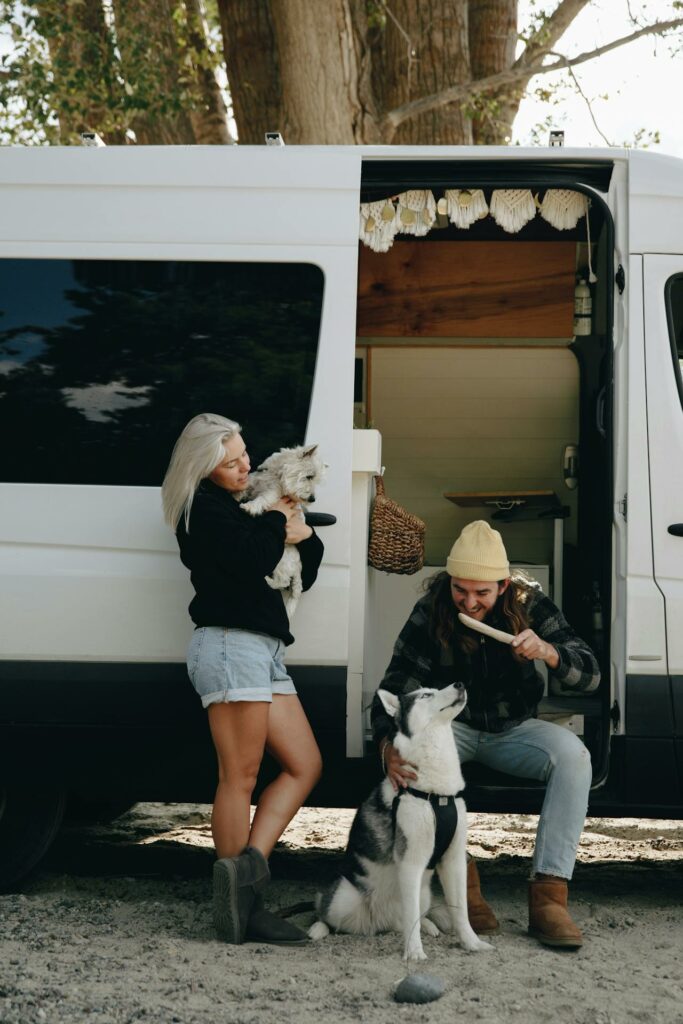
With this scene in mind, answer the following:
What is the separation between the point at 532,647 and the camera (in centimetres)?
402

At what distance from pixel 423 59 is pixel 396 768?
283 inches

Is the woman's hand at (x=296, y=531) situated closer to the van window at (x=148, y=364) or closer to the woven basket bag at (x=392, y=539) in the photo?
the van window at (x=148, y=364)

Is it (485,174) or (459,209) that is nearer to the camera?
(485,174)

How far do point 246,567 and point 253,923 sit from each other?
1.15 m

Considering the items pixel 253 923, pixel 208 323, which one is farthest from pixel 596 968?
pixel 208 323

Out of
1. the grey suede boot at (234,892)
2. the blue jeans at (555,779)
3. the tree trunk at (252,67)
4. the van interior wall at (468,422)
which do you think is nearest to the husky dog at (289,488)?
the grey suede boot at (234,892)

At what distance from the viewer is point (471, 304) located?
6285 millimetres

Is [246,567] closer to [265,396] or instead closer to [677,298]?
[265,396]

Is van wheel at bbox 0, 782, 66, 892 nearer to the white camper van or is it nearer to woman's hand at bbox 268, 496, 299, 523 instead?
the white camper van

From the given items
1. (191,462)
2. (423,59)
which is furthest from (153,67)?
(191,462)

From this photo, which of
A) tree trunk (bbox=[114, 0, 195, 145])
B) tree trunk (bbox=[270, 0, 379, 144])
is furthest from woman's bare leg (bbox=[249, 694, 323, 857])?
tree trunk (bbox=[114, 0, 195, 145])

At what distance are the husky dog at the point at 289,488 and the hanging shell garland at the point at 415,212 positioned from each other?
97 cm

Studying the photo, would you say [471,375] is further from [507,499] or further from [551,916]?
[551,916]

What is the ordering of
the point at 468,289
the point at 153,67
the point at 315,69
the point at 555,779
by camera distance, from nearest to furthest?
the point at 555,779, the point at 468,289, the point at 315,69, the point at 153,67
